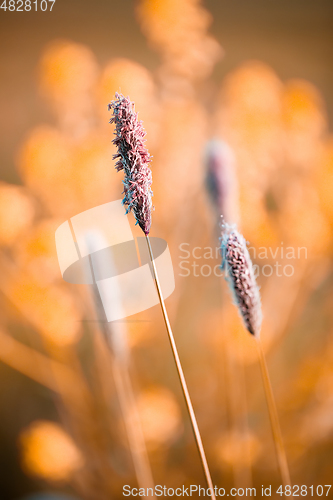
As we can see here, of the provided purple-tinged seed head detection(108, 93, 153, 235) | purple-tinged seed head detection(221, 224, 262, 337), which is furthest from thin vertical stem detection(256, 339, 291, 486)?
purple-tinged seed head detection(108, 93, 153, 235)

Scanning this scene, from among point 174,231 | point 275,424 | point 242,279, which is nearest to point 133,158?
point 174,231

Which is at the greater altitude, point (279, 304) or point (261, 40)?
point (261, 40)

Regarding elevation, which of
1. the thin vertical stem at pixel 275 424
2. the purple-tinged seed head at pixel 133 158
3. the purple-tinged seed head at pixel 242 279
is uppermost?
the purple-tinged seed head at pixel 133 158

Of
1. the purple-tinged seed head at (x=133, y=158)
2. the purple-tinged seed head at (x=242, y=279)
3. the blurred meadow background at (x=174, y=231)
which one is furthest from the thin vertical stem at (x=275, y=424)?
the purple-tinged seed head at (x=133, y=158)

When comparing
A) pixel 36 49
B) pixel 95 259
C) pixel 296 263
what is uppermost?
pixel 36 49

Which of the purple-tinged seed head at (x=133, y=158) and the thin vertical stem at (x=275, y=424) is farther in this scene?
the thin vertical stem at (x=275, y=424)

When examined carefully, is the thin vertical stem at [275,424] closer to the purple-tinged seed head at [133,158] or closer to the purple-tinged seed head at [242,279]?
the purple-tinged seed head at [242,279]

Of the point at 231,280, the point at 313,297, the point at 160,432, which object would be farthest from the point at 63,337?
the point at 313,297

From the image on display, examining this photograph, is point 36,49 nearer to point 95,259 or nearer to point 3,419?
point 95,259
